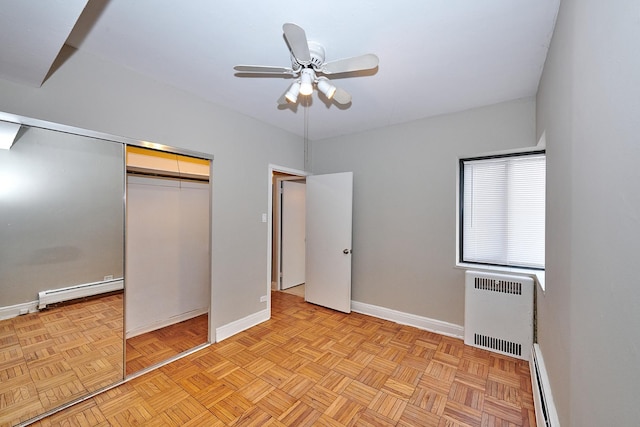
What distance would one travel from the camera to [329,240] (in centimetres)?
367

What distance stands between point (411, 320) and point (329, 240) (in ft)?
4.72

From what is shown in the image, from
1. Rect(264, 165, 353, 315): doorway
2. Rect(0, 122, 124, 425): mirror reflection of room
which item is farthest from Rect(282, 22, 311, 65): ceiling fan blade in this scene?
Rect(264, 165, 353, 315): doorway

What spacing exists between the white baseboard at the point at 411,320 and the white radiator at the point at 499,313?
6.9 inches

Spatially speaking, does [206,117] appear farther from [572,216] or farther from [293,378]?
[572,216]

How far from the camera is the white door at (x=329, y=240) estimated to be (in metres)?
3.50

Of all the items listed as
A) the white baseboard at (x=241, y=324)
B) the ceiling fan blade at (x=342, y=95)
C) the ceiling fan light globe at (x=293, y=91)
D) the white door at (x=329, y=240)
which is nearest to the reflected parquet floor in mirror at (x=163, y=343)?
the white baseboard at (x=241, y=324)

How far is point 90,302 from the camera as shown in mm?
1998

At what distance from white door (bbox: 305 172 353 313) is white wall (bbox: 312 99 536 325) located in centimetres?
18

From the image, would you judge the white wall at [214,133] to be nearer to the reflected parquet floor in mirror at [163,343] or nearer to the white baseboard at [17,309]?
the reflected parquet floor in mirror at [163,343]

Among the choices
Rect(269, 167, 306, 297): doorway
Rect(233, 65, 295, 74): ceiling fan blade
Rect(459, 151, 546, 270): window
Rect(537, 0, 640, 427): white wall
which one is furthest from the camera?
Rect(269, 167, 306, 297): doorway

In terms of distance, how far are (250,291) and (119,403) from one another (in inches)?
57.1

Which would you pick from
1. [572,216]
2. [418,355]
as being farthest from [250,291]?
[572,216]

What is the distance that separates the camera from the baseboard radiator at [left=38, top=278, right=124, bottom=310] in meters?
1.81

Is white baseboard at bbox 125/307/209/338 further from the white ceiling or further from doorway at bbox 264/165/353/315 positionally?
the white ceiling
